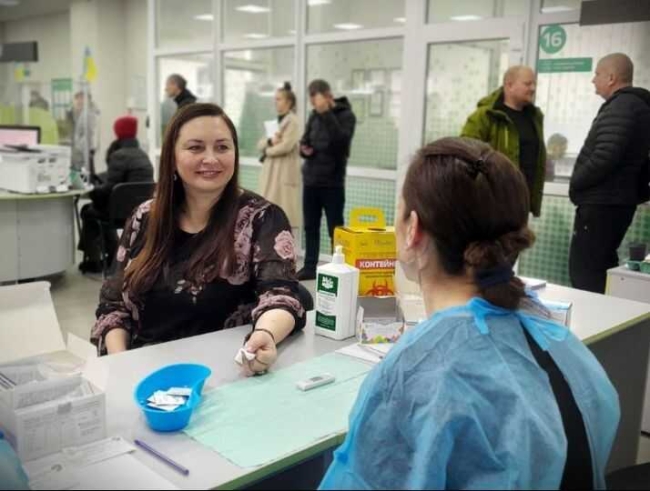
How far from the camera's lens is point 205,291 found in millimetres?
1844

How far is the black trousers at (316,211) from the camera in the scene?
16.7ft

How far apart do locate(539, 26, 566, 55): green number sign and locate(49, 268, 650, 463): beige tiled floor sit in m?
2.10

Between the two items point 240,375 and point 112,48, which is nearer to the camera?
point 240,375

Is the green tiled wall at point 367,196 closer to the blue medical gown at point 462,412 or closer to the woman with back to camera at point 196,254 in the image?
the woman with back to camera at point 196,254

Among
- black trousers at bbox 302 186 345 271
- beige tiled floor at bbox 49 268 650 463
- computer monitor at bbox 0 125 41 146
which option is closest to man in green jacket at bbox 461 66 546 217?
beige tiled floor at bbox 49 268 650 463

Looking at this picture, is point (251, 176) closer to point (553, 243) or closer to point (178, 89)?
point (178, 89)

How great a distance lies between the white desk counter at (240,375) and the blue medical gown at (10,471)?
184 mm

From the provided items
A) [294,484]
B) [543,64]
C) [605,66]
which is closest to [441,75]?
[543,64]

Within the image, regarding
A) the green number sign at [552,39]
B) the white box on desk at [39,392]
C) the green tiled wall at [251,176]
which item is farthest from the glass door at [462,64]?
the white box on desk at [39,392]

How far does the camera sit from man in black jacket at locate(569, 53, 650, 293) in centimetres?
320

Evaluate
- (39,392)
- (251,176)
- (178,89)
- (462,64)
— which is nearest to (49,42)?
(178,89)

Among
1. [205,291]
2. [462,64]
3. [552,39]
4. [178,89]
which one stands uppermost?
[552,39]

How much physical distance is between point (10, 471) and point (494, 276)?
777 millimetres

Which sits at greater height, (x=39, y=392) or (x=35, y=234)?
(x=39, y=392)
